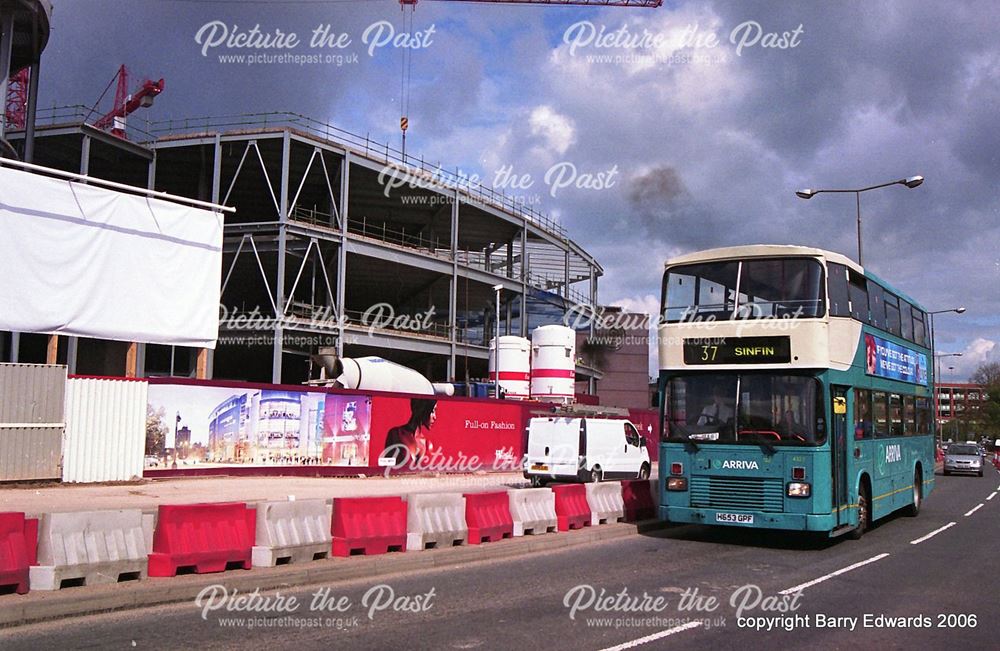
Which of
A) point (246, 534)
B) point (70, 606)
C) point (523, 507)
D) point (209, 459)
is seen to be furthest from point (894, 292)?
point (209, 459)

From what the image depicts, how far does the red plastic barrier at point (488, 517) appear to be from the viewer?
508 inches

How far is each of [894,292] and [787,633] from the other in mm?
10850

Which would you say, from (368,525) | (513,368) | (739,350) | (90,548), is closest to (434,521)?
(368,525)

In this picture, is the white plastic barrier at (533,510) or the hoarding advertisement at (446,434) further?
the hoarding advertisement at (446,434)

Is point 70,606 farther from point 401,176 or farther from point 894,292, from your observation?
point 401,176

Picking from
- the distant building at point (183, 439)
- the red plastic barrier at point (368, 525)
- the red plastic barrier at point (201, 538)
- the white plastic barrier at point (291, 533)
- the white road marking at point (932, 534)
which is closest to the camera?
the red plastic barrier at point (201, 538)

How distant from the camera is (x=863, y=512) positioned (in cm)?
1460

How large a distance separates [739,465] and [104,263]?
17.8 m

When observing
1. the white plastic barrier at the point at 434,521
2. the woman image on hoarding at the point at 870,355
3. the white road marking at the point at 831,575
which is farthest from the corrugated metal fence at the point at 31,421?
the woman image on hoarding at the point at 870,355

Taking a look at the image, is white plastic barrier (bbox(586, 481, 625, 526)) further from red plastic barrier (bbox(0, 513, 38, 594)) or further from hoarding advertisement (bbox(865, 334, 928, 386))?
red plastic barrier (bbox(0, 513, 38, 594))

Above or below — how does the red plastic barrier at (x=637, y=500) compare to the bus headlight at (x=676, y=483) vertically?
below

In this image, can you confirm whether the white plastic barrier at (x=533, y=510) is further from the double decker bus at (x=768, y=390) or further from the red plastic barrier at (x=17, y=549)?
the red plastic barrier at (x=17, y=549)

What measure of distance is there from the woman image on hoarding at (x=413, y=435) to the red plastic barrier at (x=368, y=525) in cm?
1676

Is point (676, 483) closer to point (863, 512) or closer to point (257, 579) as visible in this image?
point (863, 512)
